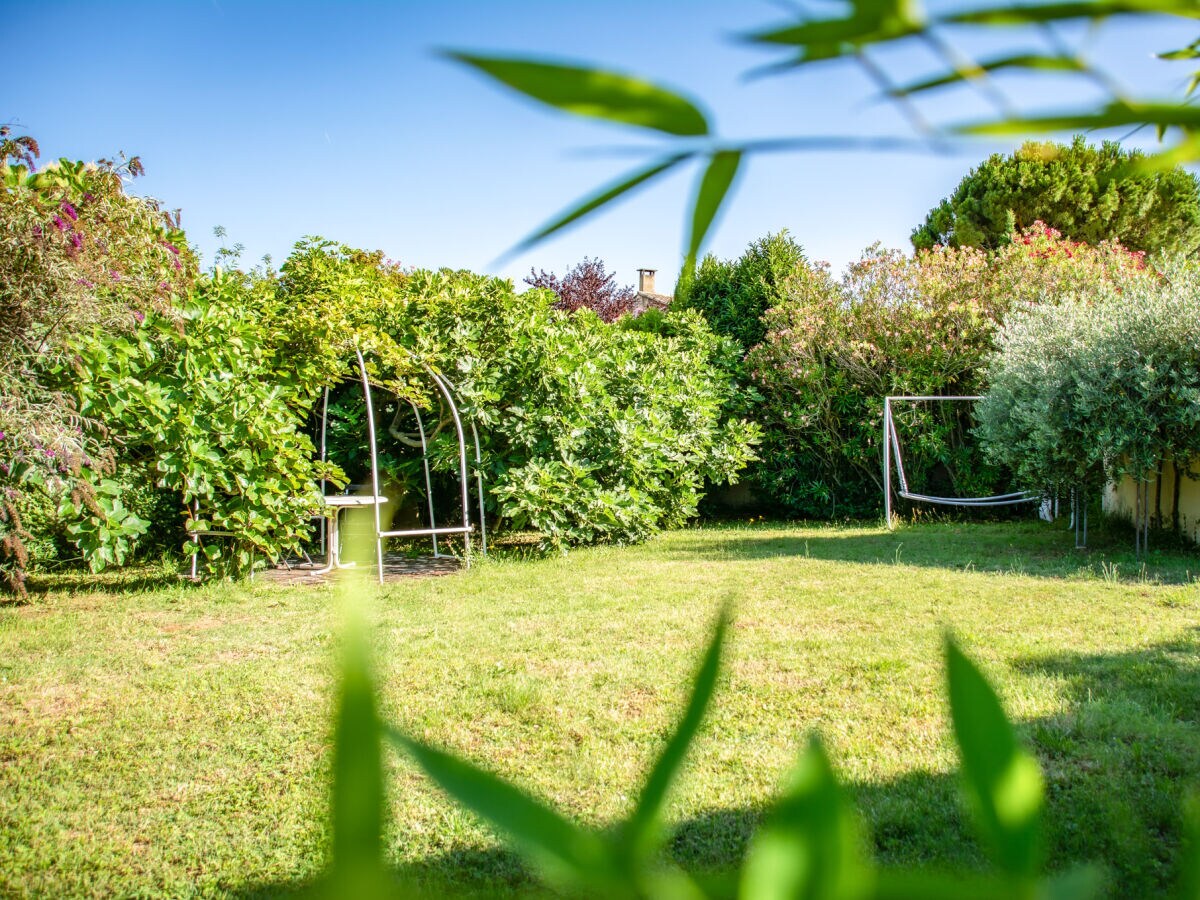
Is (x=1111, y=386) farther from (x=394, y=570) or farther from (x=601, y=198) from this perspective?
(x=601, y=198)

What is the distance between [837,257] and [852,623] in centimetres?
801

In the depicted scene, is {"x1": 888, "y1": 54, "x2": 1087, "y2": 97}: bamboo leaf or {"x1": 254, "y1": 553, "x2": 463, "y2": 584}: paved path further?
{"x1": 254, "y1": 553, "x2": 463, "y2": 584}: paved path

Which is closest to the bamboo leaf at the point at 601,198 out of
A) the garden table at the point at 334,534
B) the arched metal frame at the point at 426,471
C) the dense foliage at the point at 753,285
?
the arched metal frame at the point at 426,471

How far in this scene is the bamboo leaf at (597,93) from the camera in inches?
9.1

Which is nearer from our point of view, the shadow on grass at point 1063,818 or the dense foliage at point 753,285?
the shadow on grass at point 1063,818

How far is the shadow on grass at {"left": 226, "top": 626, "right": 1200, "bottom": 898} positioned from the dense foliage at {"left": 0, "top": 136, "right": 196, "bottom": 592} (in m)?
3.64

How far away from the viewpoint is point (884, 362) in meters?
11.6

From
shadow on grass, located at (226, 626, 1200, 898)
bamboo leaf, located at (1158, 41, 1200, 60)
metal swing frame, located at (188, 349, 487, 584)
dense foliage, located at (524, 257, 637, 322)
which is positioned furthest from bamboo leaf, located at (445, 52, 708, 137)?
dense foliage, located at (524, 257, 637, 322)

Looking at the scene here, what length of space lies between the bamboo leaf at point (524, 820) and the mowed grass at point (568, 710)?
250 cm

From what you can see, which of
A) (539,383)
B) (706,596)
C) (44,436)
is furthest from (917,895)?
(539,383)

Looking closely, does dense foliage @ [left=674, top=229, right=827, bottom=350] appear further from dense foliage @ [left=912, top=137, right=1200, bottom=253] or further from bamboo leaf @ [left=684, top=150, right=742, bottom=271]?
bamboo leaf @ [left=684, top=150, right=742, bottom=271]

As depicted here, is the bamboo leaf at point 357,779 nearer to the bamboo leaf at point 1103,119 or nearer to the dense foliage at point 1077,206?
the bamboo leaf at point 1103,119

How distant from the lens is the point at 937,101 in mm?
315

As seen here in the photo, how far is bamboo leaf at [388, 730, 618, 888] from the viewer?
0.21m
